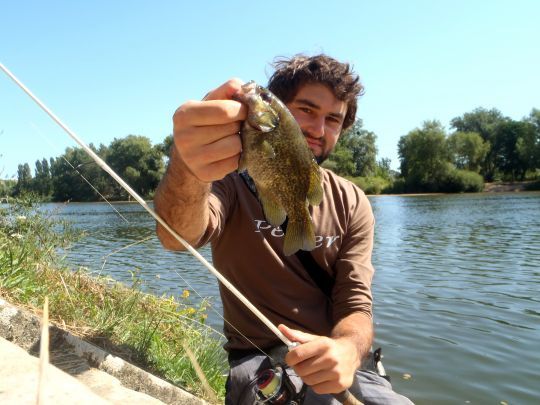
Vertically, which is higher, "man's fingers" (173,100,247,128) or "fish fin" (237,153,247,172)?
"man's fingers" (173,100,247,128)

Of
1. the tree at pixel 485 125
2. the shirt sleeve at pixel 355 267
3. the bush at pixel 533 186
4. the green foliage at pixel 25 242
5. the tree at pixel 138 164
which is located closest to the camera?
the shirt sleeve at pixel 355 267

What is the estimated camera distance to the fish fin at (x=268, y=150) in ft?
6.86

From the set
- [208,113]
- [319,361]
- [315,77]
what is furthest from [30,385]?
[315,77]

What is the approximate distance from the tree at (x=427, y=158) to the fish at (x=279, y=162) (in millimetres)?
73681

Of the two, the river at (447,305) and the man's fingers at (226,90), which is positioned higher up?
the man's fingers at (226,90)

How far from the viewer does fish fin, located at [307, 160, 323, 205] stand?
7.69 feet

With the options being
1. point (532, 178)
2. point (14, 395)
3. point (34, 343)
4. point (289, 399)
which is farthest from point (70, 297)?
point (532, 178)

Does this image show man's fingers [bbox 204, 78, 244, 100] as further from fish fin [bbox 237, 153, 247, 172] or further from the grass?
the grass

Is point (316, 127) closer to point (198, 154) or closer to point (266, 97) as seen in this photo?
point (266, 97)

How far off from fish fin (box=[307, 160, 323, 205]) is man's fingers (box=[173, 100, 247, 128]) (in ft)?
1.82

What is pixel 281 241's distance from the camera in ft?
10.6

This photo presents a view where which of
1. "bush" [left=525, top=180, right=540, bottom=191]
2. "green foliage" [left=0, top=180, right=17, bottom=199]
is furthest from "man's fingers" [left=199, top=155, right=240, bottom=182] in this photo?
"bush" [left=525, top=180, right=540, bottom=191]

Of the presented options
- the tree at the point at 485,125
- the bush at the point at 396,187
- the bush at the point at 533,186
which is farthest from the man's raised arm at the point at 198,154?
the tree at the point at 485,125

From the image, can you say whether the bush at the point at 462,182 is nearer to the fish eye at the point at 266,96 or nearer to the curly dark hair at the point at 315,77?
the curly dark hair at the point at 315,77
